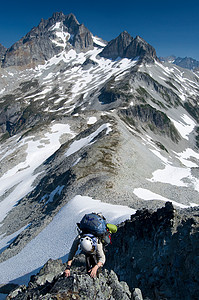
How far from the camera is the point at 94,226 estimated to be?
8.82 metres

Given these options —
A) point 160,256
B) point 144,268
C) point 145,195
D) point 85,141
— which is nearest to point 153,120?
point 85,141

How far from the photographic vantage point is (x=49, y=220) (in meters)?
29.0

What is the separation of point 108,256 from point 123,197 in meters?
14.4

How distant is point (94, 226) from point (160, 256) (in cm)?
617

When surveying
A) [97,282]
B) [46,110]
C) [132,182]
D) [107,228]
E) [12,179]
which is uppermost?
[46,110]

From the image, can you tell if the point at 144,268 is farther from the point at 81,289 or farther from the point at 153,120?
the point at 153,120

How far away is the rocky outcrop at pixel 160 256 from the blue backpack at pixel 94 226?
5.68 metres

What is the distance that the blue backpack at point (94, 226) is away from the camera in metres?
8.81

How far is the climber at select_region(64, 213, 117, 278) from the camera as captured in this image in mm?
8328

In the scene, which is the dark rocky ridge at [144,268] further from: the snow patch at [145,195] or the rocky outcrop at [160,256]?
the snow patch at [145,195]

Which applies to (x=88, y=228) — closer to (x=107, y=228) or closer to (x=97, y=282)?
(x=107, y=228)

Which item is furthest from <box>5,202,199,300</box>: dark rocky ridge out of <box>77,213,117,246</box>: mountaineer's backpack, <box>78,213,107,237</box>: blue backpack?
<box>78,213,107,237</box>: blue backpack

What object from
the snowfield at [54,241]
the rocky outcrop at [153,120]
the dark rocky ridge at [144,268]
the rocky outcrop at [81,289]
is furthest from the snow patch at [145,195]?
the rocky outcrop at [153,120]

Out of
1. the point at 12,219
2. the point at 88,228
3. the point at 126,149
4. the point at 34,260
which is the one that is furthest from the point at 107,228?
the point at 126,149
